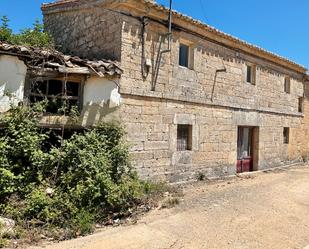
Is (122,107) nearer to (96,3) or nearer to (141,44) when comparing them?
(141,44)

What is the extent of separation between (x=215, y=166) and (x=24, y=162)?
681cm

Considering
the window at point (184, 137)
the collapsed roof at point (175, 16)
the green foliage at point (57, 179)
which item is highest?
the collapsed roof at point (175, 16)

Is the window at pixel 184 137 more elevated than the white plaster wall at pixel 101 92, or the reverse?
the white plaster wall at pixel 101 92

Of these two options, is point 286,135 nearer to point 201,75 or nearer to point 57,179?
point 201,75

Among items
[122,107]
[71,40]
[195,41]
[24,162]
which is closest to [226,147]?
[195,41]

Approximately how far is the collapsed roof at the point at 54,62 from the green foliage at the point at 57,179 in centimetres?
87

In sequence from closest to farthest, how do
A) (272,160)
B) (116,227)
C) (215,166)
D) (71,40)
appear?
1. (116,227)
2. (71,40)
3. (215,166)
4. (272,160)

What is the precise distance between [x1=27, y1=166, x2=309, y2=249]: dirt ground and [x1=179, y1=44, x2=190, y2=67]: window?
3.71m

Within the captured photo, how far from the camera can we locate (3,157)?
705 centimetres

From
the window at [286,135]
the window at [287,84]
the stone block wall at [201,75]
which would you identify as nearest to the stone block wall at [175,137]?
the stone block wall at [201,75]

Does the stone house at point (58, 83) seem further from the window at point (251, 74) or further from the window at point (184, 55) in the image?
the window at point (251, 74)

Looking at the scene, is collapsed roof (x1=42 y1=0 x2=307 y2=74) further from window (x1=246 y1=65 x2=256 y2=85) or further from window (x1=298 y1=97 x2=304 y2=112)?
window (x1=298 y1=97 x2=304 y2=112)

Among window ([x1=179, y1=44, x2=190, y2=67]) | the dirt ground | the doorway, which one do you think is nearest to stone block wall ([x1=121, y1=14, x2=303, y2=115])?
window ([x1=179, y1=44, x2=190, y2=67])

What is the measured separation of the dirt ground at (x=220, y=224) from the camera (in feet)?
19.8
